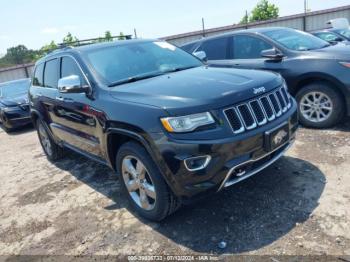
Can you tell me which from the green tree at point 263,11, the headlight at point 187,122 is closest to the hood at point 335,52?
the headlight at point 187,122

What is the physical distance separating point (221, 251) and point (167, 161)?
0.89 metres

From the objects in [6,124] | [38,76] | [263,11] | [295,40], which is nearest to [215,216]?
[295,40]

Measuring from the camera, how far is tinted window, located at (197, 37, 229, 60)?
21.9 feet

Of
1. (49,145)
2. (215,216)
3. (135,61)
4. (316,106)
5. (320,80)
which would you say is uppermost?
(135,61)

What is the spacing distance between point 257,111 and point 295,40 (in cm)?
346

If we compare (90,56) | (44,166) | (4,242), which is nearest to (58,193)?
(4,242)

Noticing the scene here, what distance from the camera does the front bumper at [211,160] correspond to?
2.83 metres

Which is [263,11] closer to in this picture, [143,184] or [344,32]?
[344,32]

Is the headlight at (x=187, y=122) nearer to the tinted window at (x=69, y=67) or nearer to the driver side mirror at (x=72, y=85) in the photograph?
the driver side mirror at (x=72, y=85)

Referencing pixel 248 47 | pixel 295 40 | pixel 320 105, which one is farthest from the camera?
pixel 248 47

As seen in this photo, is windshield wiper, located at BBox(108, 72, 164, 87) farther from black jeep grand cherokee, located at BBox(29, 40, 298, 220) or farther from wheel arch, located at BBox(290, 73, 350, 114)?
wheel arch, located at BBox(290, 73, 350, 114)

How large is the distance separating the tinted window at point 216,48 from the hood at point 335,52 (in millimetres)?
1730

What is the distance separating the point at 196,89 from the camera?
3166 millimetres

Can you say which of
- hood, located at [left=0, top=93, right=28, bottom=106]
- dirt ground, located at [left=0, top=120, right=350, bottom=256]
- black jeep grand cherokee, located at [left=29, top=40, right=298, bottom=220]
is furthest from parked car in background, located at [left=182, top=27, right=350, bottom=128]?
hood, located at [left=0, top=93, right=28, bottom=106]
